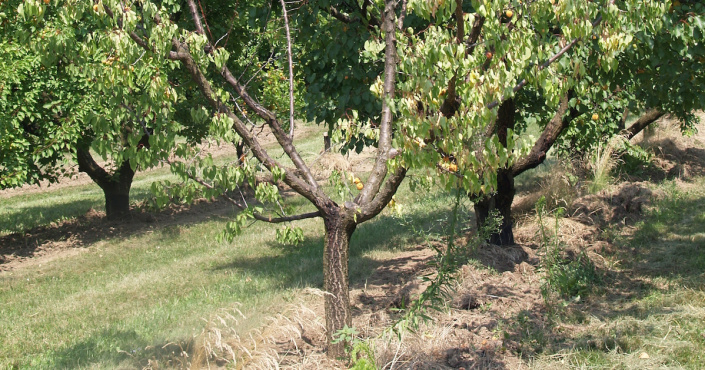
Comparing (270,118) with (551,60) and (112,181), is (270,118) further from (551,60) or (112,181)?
(112,181)

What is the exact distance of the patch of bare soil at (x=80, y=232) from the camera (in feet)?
37.1

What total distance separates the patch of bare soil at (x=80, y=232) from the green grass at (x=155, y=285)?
0.30 m

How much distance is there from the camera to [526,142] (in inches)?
152

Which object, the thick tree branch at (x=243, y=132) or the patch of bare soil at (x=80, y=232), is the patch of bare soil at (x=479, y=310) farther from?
the patch of bare soil at (x=80, y=232)

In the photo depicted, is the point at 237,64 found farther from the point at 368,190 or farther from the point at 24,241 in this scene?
the point at 368,190

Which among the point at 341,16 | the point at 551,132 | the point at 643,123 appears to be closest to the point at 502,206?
the point at 551,132

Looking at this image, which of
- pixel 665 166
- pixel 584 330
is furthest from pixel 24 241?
pixel 665 166

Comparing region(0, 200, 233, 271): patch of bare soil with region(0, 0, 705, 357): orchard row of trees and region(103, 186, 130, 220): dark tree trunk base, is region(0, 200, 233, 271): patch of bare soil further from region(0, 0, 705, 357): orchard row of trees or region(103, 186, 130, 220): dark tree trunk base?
region(0, 0, 705, 357): orchard row of trees

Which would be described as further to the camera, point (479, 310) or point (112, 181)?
point (112, 181)

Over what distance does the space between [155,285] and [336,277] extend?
4.67m

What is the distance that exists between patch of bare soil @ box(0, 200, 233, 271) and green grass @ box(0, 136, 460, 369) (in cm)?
30

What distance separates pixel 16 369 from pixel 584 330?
4.94 metres

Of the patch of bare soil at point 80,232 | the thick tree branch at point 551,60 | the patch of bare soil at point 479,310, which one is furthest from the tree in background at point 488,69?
the patch of bare soil at point 80,232

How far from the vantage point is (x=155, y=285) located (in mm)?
8656
